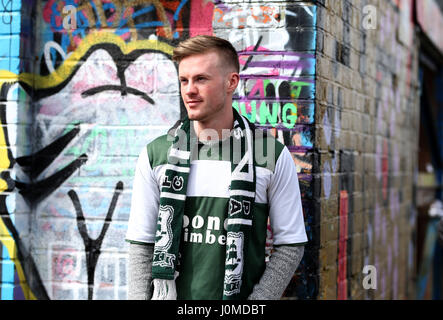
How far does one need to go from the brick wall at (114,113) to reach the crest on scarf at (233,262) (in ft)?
3.82

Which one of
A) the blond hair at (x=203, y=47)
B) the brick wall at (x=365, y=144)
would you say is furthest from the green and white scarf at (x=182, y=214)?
the brick wall at (x=365, y=144)

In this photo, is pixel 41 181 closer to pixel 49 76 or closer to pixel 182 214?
pixel 49 76

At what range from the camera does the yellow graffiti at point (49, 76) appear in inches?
161

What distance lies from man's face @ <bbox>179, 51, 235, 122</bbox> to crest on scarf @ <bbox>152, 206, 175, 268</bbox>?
420 mm

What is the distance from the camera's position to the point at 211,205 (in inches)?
114

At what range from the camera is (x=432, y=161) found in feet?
33.3

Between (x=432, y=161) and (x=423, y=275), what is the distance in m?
2.25

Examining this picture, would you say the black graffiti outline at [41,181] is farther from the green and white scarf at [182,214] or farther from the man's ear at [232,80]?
the man's ear at [232,80]

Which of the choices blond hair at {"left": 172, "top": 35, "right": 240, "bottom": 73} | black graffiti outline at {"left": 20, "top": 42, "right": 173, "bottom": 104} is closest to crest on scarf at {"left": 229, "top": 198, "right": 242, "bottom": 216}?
blond hair at {"left": 172, "top": 35, "right": 240, "bottom": 73}

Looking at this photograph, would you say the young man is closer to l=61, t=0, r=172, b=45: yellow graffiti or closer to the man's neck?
the man's neck

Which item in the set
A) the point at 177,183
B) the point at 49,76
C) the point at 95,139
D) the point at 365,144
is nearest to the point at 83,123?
the point at 95,139

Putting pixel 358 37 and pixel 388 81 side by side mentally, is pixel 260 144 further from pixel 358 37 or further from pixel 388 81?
pixel 388 81

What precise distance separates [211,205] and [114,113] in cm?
148
